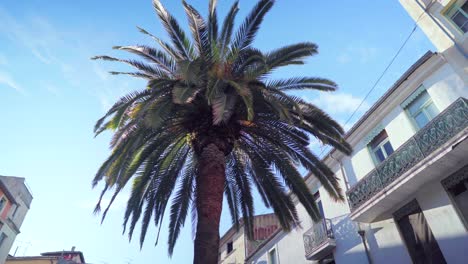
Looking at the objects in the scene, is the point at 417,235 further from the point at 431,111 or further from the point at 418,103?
the point at 418,103

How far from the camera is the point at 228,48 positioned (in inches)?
384

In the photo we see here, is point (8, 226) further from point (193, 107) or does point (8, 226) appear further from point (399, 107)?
point (399, 107)

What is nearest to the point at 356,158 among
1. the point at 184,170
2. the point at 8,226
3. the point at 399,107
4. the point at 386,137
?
the point at 386,137

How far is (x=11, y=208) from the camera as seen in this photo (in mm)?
30500

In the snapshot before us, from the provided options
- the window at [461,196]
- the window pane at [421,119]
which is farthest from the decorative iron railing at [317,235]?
the window pane at [421,119]

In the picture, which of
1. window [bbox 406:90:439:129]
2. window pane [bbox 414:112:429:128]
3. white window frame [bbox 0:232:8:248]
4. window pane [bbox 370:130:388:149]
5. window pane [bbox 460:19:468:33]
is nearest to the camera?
window pane [bbox 460:19:468:33]

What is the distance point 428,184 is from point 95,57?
12547 mm

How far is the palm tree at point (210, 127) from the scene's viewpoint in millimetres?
8406

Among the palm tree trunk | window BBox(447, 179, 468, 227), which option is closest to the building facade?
the palm tree trunk

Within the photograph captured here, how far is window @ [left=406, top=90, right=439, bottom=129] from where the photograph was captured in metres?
11.6

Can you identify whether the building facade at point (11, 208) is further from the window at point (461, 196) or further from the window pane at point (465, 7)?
the window pane at point (465, 7)

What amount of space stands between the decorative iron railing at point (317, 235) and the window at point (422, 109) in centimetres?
695

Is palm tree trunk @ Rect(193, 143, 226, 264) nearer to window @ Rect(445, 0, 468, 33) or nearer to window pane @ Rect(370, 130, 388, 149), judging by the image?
window pane @ Rect(370, 130, 388, 149)

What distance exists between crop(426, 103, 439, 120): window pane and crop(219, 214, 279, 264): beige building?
1965cm
